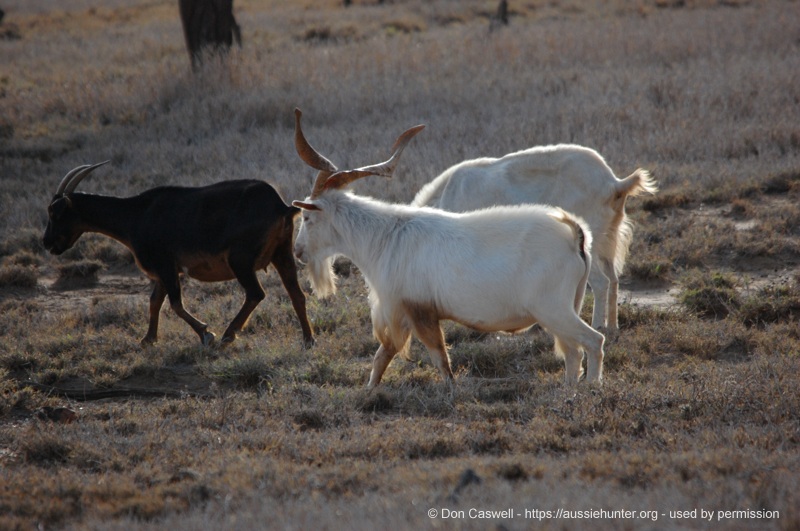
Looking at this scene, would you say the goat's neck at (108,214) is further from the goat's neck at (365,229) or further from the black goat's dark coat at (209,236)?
the goat's neck at (365,229)

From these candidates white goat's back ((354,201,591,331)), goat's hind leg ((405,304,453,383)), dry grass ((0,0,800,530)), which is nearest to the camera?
dry grass ((0,0,800,530))

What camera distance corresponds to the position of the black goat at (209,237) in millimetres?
7141

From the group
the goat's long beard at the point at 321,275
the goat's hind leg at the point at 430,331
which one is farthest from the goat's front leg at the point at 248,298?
the goat's hind leg at the point at 430,331

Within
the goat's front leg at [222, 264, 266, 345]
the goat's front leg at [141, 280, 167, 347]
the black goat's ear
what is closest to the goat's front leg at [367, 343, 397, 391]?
the goat's front leg at [222, 264, 266, 345]

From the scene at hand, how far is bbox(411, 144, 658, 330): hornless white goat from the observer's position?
7262 mm

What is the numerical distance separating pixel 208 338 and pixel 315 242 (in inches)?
58.5

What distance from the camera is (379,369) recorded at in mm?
6094

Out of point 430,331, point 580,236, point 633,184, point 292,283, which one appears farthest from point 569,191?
point 292,283

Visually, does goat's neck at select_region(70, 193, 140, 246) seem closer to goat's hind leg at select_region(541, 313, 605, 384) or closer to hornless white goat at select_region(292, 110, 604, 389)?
hornless white goat at select_region(292, 110, 604, 389)

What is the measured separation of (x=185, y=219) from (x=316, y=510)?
4003mm

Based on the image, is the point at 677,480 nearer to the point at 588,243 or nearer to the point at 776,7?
the point at 588,243

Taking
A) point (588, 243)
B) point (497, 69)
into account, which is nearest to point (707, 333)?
point (588, 243)

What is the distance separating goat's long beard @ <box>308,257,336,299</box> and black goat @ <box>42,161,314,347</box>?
75 centimetres

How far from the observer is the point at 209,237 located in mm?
7176
